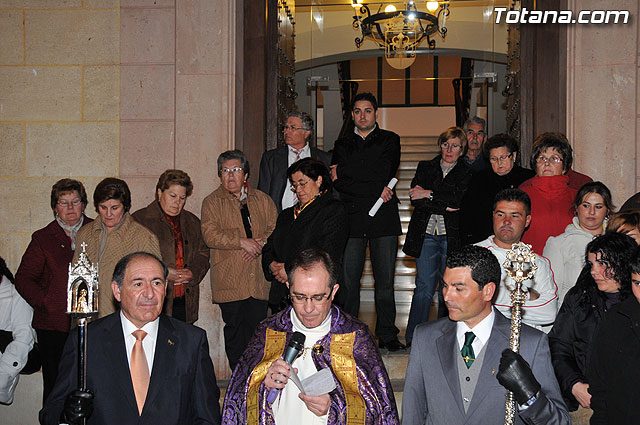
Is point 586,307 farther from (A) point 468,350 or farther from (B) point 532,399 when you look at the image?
(B) point 532,399

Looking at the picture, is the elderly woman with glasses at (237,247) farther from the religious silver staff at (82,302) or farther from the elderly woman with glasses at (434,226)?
the religious silver staff at (82,302)

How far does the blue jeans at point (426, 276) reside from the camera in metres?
5.98

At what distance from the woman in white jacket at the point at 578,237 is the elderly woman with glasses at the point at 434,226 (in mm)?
1233

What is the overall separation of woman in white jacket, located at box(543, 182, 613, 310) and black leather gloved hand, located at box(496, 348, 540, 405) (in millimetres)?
2029

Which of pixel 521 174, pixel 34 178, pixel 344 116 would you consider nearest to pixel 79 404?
pixel 521 174

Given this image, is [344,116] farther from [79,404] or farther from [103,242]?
[79,404]

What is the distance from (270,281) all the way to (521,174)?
6.82ft

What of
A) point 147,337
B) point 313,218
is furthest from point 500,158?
point 147,337

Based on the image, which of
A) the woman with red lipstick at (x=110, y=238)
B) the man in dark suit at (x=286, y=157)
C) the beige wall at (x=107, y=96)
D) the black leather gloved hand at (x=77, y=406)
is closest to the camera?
the black leather gloved hand at (x=77, y=406)

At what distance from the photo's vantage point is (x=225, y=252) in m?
5.71

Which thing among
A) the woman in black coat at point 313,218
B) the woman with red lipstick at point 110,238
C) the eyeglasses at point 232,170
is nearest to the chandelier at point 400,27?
the eyeglasses at point 232,170

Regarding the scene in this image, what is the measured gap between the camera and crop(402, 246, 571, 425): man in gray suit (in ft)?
10.1

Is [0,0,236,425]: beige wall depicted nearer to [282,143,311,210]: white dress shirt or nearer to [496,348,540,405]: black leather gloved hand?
[282,143,311,210]: white dress shirt

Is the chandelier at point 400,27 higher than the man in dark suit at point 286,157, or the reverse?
the chandelier at point 400,27
